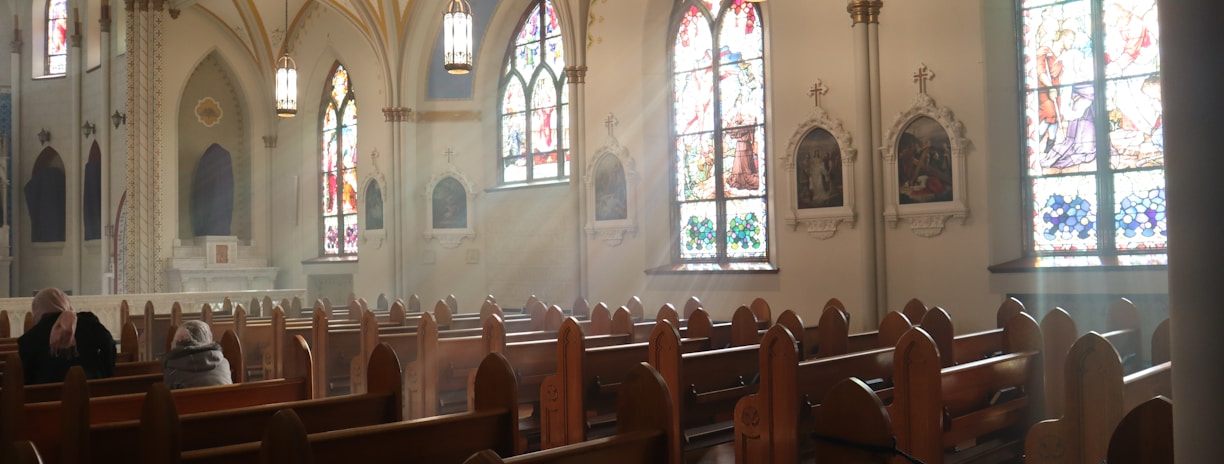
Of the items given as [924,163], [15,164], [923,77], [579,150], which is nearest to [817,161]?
[924,163]

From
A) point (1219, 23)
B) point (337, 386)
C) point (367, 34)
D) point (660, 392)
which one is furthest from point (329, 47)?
point (1219, 23)

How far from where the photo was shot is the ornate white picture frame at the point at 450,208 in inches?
602

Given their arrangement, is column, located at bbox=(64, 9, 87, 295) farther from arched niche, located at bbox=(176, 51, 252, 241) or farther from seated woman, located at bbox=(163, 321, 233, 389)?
seated woman, located at bbox=(163, 321, 233, 389)

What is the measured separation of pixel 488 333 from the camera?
6.12 metres

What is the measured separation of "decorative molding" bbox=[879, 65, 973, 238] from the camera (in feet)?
30.8

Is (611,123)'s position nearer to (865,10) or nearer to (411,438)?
(865,10)

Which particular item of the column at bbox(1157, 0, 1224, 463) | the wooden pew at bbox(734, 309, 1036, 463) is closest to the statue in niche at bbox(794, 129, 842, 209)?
the wooden pew at bbox(734, 309, 1036, 463)

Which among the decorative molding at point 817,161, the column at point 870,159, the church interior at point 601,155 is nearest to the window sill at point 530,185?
the church interior at point 601,155

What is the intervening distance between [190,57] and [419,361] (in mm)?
13250

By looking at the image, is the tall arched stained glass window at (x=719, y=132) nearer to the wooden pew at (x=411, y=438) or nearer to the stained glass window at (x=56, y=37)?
the wooden pew at (x=411, y=438)

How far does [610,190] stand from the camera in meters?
13.0

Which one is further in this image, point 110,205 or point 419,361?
point 110,205

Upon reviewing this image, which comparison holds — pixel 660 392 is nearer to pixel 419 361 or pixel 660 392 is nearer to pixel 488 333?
pixel 488 333

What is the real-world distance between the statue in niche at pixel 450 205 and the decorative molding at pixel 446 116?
40.1 inches
